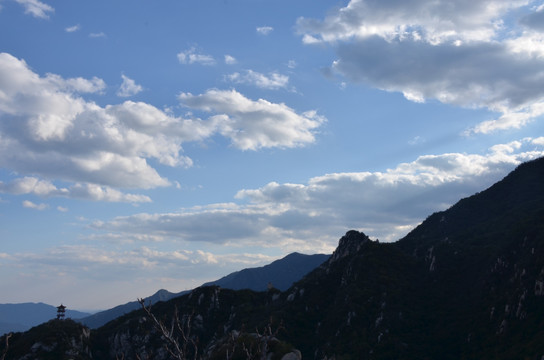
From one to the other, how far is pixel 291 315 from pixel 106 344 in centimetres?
8744

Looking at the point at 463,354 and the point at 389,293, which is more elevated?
the point at 389,293

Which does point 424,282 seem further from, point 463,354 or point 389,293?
point 463,354

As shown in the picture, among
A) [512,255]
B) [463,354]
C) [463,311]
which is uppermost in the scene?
[512,255]

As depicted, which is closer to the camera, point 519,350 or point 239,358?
point 239,358

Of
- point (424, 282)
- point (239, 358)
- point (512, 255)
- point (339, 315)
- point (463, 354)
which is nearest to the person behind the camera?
point (239, 358)

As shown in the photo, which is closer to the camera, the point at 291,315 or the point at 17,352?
the point at 17,352

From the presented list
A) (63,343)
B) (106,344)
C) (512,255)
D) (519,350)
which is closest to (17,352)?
(63,343)

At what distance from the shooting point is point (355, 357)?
14462cm

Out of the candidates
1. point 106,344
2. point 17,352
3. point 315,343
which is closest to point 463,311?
point 315,343

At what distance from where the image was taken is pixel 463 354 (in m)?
141

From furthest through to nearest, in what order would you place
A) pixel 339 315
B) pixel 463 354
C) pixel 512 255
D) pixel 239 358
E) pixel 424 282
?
pixel 424 282, pixel 339 315, pixel 512 255, pixel 463 354, pixel 239 358

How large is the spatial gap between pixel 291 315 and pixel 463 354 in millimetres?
71705

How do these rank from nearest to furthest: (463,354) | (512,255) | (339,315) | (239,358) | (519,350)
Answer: (239,358) < (519,350) < (463,354) < (512,255) < (339,315)

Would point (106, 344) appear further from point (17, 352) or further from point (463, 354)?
point (463, 354)
